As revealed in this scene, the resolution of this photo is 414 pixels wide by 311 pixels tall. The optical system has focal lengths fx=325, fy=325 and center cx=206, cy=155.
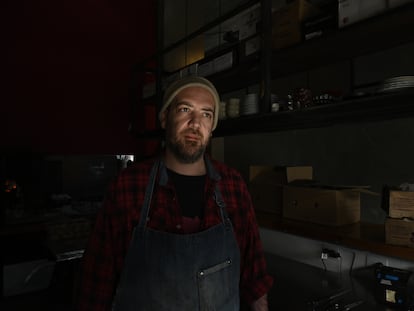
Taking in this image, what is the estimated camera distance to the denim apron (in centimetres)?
104

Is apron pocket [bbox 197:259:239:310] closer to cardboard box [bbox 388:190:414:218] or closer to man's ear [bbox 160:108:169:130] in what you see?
man's ear [bbox 160:108:169:130]

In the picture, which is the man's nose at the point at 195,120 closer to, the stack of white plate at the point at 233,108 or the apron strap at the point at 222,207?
the apron strap at the point at 222,207

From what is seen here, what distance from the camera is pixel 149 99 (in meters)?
2.58

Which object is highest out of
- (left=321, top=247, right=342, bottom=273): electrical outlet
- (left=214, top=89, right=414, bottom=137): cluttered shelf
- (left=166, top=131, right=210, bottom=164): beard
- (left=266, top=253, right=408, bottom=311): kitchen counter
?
(left=214, top=89, right=414, bottom=137): cluttered shelf

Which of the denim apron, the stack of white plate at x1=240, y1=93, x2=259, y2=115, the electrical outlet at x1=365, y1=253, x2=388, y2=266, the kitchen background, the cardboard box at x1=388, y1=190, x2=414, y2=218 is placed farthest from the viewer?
the kitchen background

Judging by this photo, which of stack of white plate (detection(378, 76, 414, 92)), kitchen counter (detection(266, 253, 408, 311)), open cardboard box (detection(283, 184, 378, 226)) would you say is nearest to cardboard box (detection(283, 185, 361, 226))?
open cardboard box (detection(283, 184, 378, 226))

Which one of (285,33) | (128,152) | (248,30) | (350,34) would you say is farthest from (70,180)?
(350,34)

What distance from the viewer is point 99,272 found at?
1083 millimetres

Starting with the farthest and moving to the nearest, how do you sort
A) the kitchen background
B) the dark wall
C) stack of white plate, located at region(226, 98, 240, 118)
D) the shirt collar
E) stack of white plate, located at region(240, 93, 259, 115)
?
1. the dark wall
2. the kitchen background
3. stack of white plate, located at region(226, 98, 240, 118)
4. stack of white plate, located at region(240, 93, 259, 115)
5. the shirt collar

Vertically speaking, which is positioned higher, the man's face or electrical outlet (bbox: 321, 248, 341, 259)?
the man's face

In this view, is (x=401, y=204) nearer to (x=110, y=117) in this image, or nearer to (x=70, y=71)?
(x=110, y=117)

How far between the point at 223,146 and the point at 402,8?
1756 mm

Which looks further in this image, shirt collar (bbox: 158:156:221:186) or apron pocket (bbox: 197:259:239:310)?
shirt collar (bbox: 158:156:221:186)

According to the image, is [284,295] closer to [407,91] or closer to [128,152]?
[407,91]
